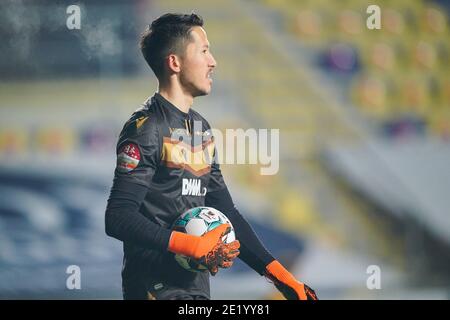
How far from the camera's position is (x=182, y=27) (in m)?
4.86

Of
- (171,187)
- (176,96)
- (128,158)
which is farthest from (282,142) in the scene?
(128,158)

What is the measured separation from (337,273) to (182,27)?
3.43 meters

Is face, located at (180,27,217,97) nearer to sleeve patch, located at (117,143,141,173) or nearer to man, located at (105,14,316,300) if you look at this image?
man, located at (105,14,316,300)

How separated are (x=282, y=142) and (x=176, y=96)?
296 centimetres

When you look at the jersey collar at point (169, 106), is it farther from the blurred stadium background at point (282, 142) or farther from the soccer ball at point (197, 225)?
the blurred stadium background at point (282, 142)

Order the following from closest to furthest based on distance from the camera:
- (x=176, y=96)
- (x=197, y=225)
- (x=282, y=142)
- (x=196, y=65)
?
(x=197, y=225), (x=176, y=96), (x=196, y=65), (x=282, y=142)

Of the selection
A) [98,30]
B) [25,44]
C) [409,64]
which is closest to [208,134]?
[98,30]

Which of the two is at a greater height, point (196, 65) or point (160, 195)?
point (196, 65)

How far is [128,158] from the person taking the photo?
4.40m

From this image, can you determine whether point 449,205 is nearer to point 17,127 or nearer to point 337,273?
point 337,273

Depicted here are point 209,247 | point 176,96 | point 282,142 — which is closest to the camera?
point 209,247

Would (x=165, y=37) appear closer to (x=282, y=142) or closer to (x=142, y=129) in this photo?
(x=142, y=129)

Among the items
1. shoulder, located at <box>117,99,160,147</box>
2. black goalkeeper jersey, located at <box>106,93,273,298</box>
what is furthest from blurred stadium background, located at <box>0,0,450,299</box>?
shoulder, located at <box>117,99,160,147</box>

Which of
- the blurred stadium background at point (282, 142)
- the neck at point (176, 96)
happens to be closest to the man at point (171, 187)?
the neck at point (176, 96)
